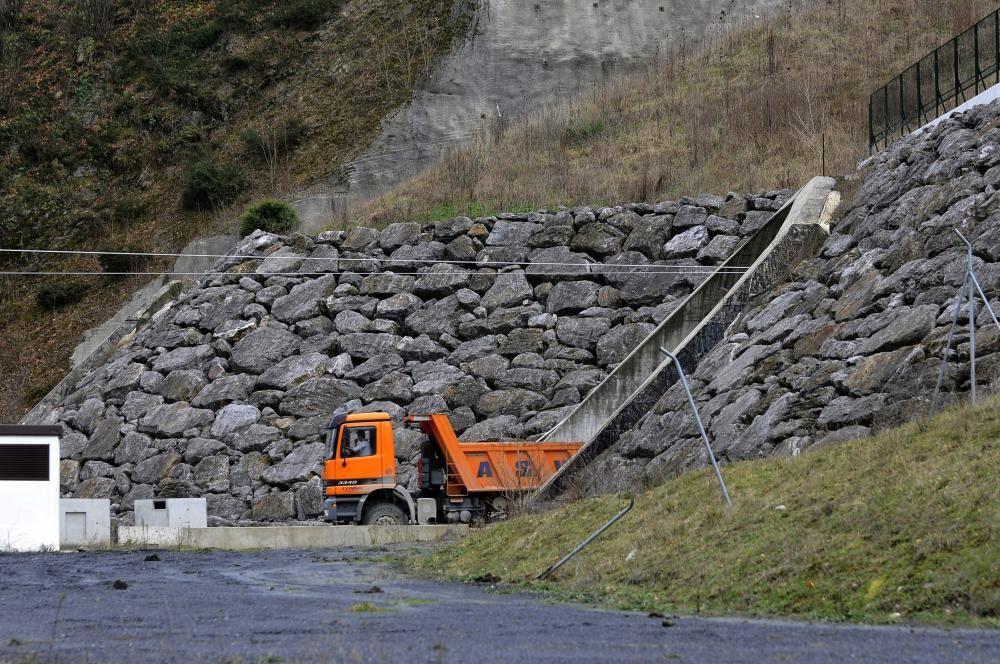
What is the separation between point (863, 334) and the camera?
2031 cm

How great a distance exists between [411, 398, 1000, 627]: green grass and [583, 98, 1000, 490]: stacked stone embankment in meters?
1.67

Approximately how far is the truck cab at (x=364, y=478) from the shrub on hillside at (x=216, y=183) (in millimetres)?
20420

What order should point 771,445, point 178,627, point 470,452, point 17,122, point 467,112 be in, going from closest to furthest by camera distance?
point 178,627
point 771,445
point 470,452
point 467,112
point 17,122

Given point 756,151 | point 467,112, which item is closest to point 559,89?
point 467,112

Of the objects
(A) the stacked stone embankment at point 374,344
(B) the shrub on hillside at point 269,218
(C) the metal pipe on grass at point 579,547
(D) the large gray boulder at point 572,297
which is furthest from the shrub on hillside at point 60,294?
(C) the metal pipe on grass at point 579,547

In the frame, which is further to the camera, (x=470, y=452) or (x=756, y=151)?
(x=756, y=151)

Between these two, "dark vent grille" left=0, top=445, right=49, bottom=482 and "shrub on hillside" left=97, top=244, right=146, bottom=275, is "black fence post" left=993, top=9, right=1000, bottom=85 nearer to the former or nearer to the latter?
"dark vent grille" left=0, top=445, right=49, bottom=482

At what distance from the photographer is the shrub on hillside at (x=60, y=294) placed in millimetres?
43438

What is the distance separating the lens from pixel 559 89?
46.9m

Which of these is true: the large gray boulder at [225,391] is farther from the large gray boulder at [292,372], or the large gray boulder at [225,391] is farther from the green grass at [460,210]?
the green grass at [460,210]

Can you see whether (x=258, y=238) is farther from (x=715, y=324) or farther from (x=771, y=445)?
(x=771, y=445)

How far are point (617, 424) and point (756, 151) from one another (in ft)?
52.5

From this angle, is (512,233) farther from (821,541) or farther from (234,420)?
(821,541)

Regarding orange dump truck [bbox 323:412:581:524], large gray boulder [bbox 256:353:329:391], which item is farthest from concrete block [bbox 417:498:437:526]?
large gray boulder [bbox 256:353:329:391]
